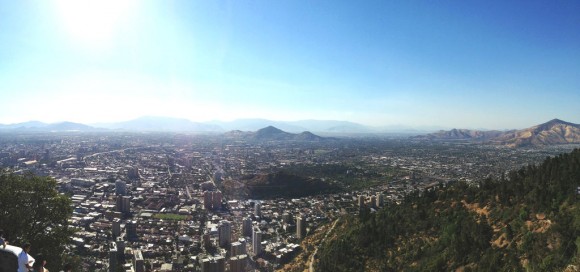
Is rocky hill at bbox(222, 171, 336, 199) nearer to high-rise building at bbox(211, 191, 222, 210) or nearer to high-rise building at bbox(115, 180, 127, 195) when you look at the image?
high-rise building at bbox(211, 191, 222, 210)

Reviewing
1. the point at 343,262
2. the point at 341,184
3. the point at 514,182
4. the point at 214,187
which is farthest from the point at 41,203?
the point at 341,184

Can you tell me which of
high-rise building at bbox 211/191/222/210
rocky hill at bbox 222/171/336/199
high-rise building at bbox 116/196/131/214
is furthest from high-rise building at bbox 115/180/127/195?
high-rise building at bbox 211/191/222/210

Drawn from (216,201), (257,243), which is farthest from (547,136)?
(257,243)

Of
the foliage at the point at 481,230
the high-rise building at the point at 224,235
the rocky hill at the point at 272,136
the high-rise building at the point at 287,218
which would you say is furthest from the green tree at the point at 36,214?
the rocky hill at the point at 272,136

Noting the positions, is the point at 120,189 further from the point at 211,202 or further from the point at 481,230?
the point at 481,230

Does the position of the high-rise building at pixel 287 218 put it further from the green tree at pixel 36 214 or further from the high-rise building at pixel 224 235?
the green tree at pixel 36 214

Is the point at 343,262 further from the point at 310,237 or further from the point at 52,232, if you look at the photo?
the point at 52,232

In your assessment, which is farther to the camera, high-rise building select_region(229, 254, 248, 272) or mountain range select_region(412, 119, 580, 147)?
mountain range select_region(412, 119, 580, 147)
